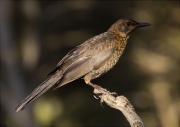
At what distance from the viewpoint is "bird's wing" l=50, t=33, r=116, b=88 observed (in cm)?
837

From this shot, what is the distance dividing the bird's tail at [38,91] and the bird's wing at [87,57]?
0.16 m

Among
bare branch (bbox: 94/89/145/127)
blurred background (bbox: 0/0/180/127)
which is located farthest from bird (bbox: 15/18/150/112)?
blurred background (bbox: 0/0/180/127)

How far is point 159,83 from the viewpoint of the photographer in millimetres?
15508

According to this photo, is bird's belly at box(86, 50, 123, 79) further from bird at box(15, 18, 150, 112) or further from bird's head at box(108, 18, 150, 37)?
bird's head at box(108, 18, 150, 37)

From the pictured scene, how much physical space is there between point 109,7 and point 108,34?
7.43 metres

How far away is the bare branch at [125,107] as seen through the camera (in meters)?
6.73

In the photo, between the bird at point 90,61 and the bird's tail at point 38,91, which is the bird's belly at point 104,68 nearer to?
the bird at point 90,61

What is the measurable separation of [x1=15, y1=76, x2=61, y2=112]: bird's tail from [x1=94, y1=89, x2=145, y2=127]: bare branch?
82 centimetres

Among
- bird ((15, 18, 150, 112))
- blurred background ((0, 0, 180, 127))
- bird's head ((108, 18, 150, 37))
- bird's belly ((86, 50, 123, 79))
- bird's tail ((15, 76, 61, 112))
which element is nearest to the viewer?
bird's tail ((15, 76, 61, 112))

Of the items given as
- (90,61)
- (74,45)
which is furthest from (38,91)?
(74,45)

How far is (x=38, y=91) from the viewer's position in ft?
25.9

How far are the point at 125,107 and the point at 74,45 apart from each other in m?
9.00

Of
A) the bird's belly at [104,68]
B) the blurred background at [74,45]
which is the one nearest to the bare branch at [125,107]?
the bird's belly at [104,68]

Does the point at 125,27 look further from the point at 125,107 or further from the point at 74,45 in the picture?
the point at 74,45
